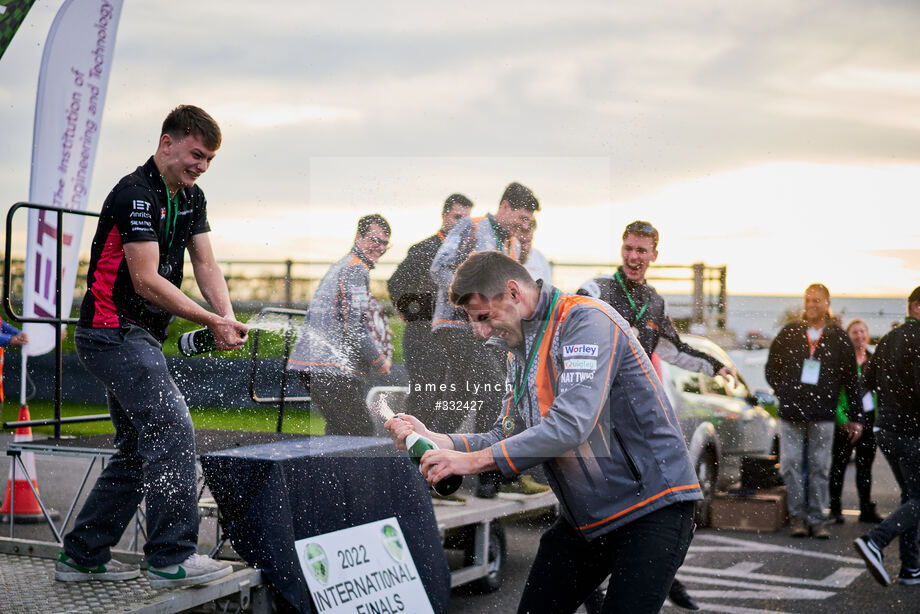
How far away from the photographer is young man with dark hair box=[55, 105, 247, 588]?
237 centimetres

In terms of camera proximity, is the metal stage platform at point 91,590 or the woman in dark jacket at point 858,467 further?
the woman in dark jacket at point 858,467

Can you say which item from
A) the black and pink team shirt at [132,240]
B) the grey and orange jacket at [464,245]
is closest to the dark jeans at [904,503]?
the grey and orange jacket at [464,245]

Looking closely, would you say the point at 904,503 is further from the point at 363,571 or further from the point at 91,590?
the point at 91,590

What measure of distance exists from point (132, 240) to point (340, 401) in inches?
43.0

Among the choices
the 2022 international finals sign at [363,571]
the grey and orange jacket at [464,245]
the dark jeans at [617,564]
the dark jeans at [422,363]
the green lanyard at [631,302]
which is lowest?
the 2022 international finals sign at [363,571]

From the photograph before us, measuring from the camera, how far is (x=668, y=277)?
3.03 meters

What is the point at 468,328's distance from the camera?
287 centimetres

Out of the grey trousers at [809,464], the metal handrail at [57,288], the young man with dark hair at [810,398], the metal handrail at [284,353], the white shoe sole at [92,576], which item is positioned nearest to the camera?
the white shoe sole at [92,576]

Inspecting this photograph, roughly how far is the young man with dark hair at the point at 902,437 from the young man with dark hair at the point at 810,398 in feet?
1.36

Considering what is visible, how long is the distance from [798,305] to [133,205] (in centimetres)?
349

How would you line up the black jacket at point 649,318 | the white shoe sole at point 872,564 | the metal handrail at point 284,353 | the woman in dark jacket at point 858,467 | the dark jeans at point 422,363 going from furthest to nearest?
the woman in dark jacket at point 858,467, the white shoe sole at point 872,564, the metal handrail at point 284,353, the black jacket at point 649,318, the dark jeans at point 422,363

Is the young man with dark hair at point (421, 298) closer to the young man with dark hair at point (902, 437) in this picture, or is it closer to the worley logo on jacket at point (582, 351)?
the worley logo on jacket at point (582, 351)

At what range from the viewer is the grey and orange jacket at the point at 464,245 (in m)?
2.66

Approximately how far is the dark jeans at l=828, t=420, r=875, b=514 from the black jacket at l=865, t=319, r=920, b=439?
145cm
